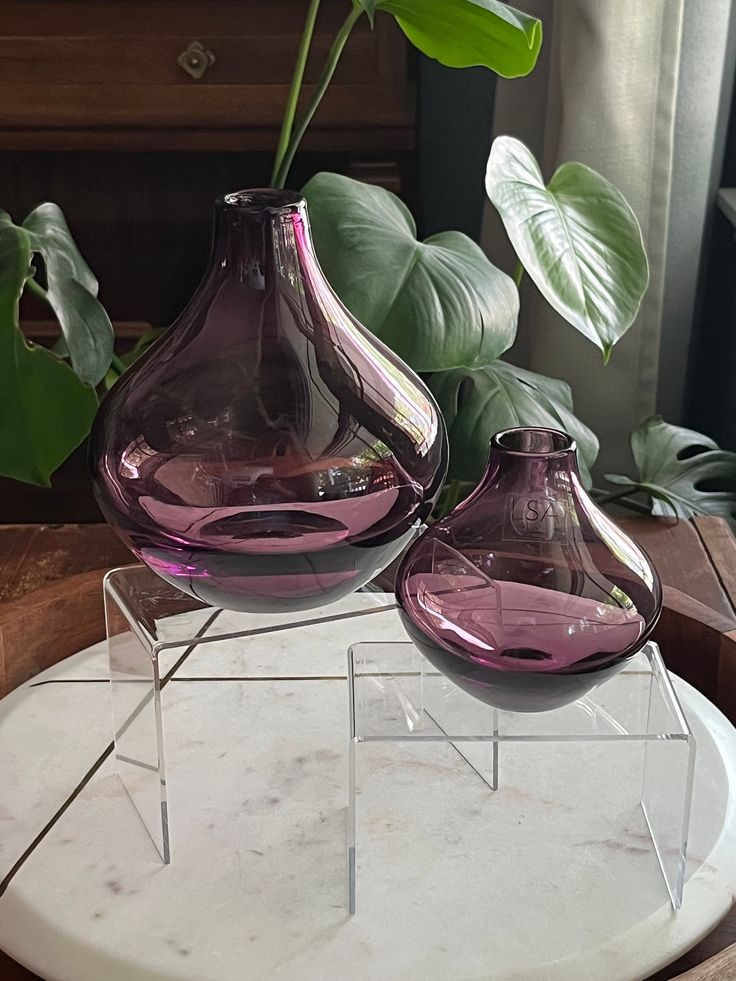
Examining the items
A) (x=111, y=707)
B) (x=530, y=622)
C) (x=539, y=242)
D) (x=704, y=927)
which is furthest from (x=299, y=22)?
(x=704, y=927)

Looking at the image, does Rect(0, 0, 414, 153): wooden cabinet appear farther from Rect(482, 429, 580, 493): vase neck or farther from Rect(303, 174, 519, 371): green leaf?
Rect(482, 429, 580, 493): vase neck

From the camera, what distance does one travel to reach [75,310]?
89cm

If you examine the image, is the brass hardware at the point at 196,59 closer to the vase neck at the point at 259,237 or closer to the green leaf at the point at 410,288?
the green leaf at the point at 410,288

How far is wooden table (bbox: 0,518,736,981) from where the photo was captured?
79 centimetres

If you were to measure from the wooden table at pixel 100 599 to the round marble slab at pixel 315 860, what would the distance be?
0.13 feet

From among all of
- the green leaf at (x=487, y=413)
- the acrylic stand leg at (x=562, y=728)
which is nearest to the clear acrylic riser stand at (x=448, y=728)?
the acrylic stand leg at (x=562, y=728)

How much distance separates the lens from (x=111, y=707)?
753 millimetres

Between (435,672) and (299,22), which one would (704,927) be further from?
(299,22)

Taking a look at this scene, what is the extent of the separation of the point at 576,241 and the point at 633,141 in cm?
50

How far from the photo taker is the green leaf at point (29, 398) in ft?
2.63

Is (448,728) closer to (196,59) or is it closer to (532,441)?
(532,441)

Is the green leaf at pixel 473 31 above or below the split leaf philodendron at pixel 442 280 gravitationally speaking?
above

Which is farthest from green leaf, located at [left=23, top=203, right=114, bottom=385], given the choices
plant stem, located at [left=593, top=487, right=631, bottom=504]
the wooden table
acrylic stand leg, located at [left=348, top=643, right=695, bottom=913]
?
plant stem, located at [left=593, top=487, right=631, bottom=504]

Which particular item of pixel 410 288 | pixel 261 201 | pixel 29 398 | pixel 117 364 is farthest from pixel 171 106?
pixel 261 201
